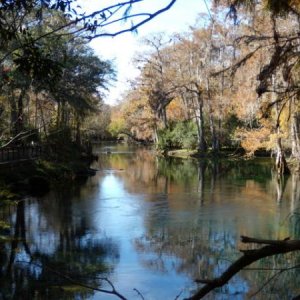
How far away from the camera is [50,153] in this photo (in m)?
25.8

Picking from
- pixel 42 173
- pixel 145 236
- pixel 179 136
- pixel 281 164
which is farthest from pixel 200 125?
pixel 145 236

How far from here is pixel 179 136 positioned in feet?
148

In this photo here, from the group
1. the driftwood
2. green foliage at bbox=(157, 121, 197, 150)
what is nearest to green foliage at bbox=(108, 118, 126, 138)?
green foliage at bbox=(157, 121, 197, 150)

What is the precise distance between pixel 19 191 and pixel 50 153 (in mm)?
6431

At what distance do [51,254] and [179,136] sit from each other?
3511 cm

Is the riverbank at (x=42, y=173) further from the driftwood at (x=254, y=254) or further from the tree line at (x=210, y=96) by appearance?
the driftwood at (x=254, y=254)

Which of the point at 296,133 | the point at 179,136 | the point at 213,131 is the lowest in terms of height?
the point at 296,133

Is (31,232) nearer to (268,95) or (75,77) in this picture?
(268,95)

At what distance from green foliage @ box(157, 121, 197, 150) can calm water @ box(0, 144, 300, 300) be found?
20484mm

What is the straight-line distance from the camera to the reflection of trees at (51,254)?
8.38 m

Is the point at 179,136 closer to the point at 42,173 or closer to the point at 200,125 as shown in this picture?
the point at 200,125

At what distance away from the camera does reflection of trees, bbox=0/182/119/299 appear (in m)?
8.38

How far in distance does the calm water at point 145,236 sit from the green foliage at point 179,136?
20.5m

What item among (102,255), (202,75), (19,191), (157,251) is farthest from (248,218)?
(202,75)
